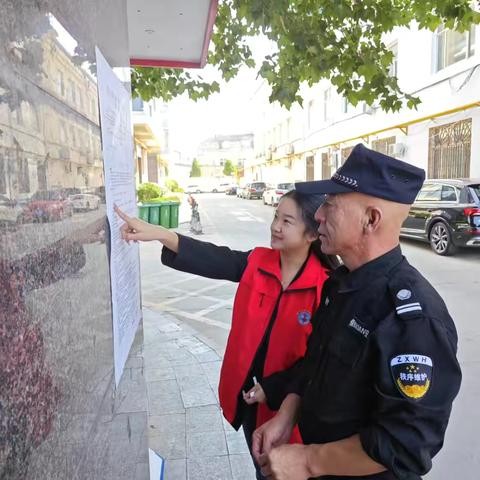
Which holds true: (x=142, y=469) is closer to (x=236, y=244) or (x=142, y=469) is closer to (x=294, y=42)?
(x=294, y=42)

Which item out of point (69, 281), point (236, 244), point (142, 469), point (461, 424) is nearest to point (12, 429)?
point (69, 281)

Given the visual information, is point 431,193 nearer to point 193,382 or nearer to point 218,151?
point 193,382

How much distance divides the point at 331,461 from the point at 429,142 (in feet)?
49.1

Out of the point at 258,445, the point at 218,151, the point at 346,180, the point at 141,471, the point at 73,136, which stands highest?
the point at 218,151

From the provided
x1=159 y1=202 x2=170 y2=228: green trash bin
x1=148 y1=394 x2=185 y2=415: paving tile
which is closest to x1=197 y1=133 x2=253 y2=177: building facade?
x1=159 y1=202 x2=170 y2=228: green trash bin

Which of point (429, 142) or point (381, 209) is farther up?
point (429, 142)

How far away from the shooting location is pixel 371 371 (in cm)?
115

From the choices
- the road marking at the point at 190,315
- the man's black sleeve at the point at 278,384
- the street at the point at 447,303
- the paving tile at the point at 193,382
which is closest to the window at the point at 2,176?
the street at the point at 447,303

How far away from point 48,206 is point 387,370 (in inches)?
33.6

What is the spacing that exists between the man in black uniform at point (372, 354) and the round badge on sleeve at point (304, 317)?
345 millimetres

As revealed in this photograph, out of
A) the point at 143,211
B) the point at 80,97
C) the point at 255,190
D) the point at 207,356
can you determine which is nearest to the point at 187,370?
the point at 207,356

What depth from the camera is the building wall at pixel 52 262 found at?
2.33 ft

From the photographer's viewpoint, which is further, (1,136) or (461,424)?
(461,424)

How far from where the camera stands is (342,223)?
130 centimetres
